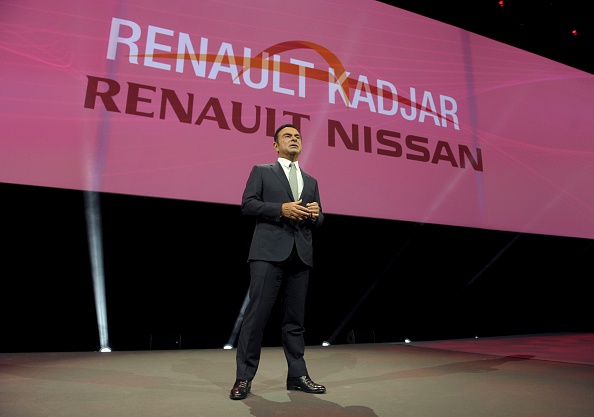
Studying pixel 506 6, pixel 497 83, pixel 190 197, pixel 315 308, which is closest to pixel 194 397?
pixel 190 197

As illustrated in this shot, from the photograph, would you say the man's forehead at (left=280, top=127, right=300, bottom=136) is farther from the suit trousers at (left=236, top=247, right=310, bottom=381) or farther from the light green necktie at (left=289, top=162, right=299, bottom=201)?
the suit trousers at (left=236, top=247, right=310, bottom=381)

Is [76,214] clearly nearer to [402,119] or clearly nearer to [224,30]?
[224,30]

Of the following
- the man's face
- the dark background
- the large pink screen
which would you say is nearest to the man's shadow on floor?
the man's face

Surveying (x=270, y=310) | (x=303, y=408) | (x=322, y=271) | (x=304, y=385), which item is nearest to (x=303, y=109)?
(x=322, y=271)

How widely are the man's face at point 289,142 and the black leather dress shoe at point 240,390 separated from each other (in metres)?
0.91

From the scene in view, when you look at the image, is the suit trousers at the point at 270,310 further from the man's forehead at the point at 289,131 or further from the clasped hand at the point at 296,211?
the man's forehead at the point at 289,131

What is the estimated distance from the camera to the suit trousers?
1.61 meters

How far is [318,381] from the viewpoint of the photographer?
191 cm

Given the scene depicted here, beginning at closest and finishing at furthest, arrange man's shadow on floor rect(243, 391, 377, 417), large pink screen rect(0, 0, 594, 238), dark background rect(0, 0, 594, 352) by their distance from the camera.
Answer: man's shadow on floor rect(243, 391, 377, 417), large pink screen rect(0, 0, 594, 238), dark background rect(0, 0, 594, 352)

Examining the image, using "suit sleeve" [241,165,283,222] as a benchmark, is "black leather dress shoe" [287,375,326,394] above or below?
below

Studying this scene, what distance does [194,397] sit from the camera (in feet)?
5.16

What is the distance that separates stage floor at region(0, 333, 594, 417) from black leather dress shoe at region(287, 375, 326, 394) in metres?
0.04

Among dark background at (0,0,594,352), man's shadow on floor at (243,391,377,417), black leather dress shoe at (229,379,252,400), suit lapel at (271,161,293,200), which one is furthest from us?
dark background at (0,0,594,352)

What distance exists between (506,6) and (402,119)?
204cm
